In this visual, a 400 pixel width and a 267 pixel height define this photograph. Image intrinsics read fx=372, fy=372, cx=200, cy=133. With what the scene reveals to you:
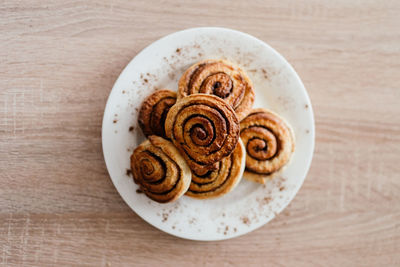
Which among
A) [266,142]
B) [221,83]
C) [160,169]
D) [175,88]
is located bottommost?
[160,169]

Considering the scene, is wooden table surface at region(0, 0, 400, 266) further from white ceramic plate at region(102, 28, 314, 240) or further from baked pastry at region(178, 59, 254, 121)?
baked pastry at region(178, 59, 254, 121)

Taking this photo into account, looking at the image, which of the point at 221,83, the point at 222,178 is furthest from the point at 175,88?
the point at 222,178

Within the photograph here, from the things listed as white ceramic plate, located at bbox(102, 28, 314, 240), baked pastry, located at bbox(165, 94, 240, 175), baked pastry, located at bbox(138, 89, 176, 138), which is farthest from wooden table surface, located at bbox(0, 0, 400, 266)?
baked pastry, located at bbox(165, 94, 240, 175)

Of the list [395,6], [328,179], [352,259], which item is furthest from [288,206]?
[395,6]

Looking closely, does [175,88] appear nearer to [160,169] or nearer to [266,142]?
[160,169]

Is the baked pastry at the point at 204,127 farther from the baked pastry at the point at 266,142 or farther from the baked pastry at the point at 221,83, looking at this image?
the baked pastry at the point at 266,142

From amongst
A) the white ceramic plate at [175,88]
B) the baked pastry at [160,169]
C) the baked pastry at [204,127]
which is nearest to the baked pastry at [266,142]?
the white ceramic plate at [175,88]

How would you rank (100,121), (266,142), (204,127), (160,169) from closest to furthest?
(204,127)
(160,169)
(266,142)
(100,121)

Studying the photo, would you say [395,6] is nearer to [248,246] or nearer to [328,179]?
[328,179]
